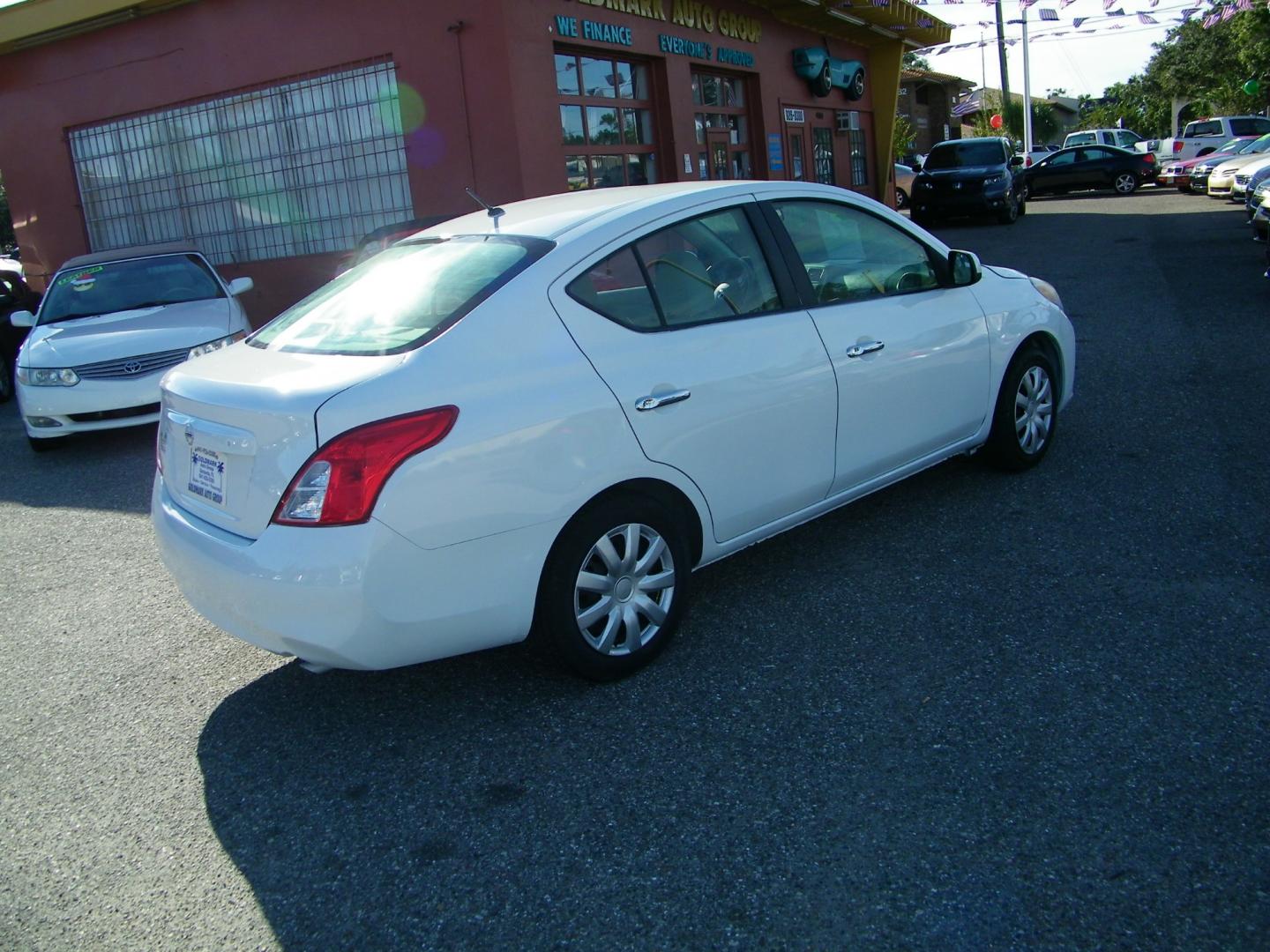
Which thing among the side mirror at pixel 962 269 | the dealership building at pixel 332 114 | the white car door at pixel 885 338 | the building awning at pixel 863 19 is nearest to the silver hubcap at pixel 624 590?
the white car door at pixel 885 338

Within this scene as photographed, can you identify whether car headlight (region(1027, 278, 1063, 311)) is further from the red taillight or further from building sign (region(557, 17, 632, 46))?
building sign (region(557, 17, 632, 46))

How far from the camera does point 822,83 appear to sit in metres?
18.8

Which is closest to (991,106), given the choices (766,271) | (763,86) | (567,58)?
(763,86)

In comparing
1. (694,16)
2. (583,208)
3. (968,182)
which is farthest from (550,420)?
(968,182)

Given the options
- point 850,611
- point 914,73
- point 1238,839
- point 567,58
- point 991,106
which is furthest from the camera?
point 991,106

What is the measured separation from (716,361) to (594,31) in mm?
9769

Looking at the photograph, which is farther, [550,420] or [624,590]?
[624,590]

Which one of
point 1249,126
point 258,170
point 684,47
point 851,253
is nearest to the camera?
point 851,253

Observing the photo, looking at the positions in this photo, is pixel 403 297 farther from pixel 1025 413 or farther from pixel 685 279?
pixel 1025 413

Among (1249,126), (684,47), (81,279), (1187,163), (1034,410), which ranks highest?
(684,47)

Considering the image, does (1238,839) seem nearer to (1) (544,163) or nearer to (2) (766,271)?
(2) (766,271)

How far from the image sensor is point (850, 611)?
4027mm

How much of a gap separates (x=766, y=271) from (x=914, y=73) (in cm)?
5530

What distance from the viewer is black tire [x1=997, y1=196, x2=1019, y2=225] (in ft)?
71.3
